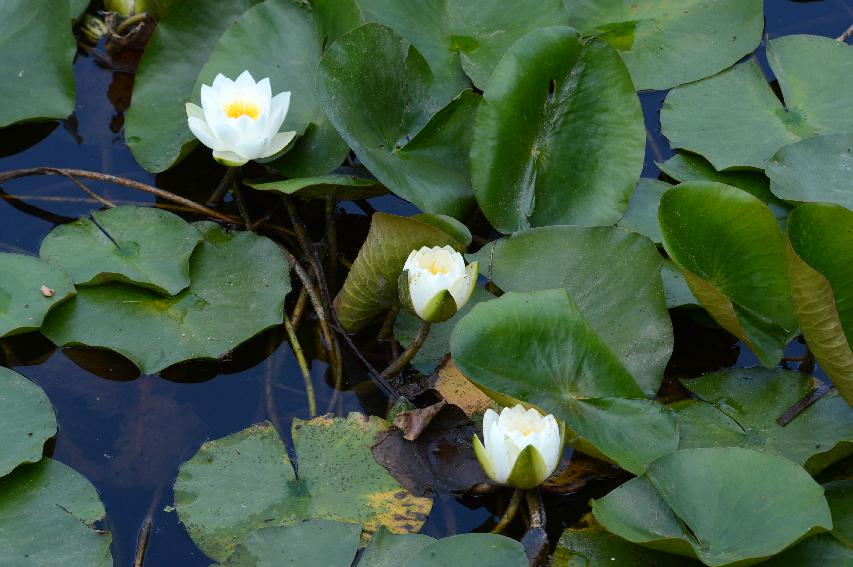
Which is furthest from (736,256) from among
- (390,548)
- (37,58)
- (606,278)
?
(37,58)

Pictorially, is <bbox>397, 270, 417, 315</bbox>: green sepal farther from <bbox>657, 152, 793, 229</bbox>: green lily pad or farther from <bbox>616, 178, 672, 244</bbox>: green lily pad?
<bbox>657, 152, 793, 229</bbox>: green lily pad

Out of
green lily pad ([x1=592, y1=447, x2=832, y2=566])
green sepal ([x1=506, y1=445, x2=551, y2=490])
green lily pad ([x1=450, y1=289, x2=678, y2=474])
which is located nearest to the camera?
green lily pad ([x1=592, y1=447, x2=832, y2=566])

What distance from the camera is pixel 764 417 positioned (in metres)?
2.21

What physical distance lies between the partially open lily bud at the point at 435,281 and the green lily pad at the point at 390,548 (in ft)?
1.65

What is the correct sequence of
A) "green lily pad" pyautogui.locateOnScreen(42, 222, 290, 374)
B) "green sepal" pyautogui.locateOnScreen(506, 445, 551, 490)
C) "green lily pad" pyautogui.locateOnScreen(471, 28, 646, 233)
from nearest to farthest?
"green sepal" pyautogui.locateOnScreen(506, 445, 551, 490) < "green lily pad" pyautogui.locateOnScreen(42, 222, 290, 374) < "green lily pad" pyautogui.locateOnScreen(471, 28, 646, 233)

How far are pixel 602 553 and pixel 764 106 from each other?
159cm

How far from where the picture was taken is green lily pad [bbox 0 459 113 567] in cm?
195

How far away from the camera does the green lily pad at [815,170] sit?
2.52m

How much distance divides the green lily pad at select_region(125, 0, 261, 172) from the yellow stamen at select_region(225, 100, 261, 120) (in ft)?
0.71

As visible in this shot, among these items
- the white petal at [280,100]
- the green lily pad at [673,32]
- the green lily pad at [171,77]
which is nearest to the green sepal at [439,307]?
the white petal at [280,100]

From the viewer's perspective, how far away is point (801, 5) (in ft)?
11.3

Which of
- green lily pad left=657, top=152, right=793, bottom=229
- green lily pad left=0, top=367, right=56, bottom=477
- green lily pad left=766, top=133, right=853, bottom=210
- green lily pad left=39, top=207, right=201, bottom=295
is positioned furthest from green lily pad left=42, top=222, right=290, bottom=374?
green lily pad left=766, top=133, right=853, bottom=210

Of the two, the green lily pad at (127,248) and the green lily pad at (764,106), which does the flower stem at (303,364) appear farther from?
the green lily pad at (764,106)

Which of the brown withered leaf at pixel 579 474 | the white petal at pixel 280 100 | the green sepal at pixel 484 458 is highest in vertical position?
the white petal at pixel 280 100
